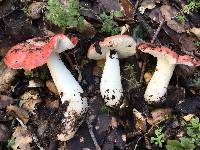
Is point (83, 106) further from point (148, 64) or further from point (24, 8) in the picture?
point (24, 8)

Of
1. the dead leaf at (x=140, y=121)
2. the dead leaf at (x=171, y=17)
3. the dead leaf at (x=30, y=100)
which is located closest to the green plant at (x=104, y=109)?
the dead leaf at (x=140, y=121)

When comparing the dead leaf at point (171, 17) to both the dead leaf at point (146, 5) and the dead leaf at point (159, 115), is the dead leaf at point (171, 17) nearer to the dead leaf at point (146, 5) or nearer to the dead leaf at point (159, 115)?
the dead leaf at point (146, 5)

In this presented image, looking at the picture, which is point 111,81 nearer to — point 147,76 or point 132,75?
point 132,75

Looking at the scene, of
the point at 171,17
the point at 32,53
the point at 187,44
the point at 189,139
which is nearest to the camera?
the point at 32,53

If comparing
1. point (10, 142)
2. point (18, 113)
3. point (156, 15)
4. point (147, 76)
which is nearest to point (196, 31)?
point (156, 15)

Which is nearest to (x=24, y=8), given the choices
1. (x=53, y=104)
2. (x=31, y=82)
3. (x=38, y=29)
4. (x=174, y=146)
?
(x=38, y=29)

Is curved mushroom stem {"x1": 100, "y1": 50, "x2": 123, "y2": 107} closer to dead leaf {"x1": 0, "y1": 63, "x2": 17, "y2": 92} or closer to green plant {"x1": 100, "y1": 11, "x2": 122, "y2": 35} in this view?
green plant {"x1": 100, "y1": 11, "x2": 122, "y2": 35}
